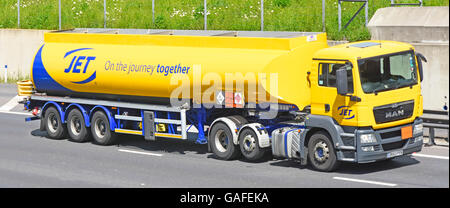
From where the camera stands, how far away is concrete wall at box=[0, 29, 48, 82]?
121 ft

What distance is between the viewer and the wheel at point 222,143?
18.5 meters

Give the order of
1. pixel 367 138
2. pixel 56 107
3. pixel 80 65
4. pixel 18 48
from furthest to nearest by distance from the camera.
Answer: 1. pixel 18 48
2. pixel 56 107
3. pixel 80 65
4. pixel 367 138

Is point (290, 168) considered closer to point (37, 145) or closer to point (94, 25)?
point (37, 145)

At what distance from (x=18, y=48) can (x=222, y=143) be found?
20900 mm

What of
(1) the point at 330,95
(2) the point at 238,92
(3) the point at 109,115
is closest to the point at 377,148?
(1) the point at 330,95

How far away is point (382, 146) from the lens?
16359mm

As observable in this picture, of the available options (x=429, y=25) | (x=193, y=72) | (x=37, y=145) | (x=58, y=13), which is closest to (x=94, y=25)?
(x=58, y=13)

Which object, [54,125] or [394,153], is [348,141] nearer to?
[394,153]

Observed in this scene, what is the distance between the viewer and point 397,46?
16.7 m

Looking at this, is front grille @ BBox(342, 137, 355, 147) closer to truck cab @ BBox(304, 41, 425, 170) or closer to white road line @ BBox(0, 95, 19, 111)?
truck cab @ BBox(304, 41, 425, 170)

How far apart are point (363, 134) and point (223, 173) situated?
3087mm

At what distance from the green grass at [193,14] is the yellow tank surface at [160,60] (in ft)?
27.7

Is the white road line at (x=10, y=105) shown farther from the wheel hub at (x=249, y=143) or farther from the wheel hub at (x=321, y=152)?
the wheel hub at (x=321, y=152)

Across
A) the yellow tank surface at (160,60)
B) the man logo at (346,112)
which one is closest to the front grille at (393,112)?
Answer: the man logo at (346,112)
